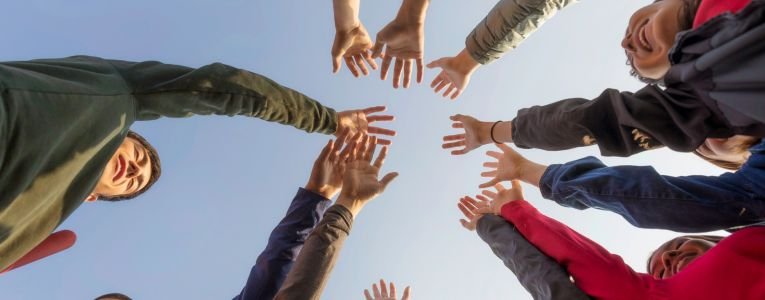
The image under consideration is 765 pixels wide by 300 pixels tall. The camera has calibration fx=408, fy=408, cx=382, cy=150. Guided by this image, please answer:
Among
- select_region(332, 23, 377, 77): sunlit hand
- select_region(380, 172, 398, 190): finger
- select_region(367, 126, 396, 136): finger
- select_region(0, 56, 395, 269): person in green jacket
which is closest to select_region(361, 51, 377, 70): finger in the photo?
select_region(332, 23, 377, 77): sunlit hand

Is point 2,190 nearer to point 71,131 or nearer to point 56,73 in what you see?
point 71,131

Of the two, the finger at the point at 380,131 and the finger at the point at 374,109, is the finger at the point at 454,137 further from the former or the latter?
the finger at the point at 374,109

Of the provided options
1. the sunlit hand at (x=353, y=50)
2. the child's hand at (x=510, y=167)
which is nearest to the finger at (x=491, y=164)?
the child's hand at (x=510, y=167)

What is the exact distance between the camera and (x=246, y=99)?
7.16 feet

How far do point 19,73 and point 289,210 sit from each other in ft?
7.04

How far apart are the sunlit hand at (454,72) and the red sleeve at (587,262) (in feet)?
5.08

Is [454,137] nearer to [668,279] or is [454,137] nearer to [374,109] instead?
[374,109]

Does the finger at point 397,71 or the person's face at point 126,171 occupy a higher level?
the finger at point 397,71

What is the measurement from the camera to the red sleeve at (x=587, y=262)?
1771 millimetres

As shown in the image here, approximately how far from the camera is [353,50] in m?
3.27

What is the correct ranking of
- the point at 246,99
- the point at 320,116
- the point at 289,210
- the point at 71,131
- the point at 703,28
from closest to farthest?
the point at 703,28 < the point at 71,131 < the point at 246,99 < the point at 320,116 < the point at 289,210

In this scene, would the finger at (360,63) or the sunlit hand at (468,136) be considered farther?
the finger at (360,63)

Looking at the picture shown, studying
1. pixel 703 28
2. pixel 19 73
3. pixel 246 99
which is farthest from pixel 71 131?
pixel 703 28

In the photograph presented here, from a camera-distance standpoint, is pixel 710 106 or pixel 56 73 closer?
pixel 710 106
